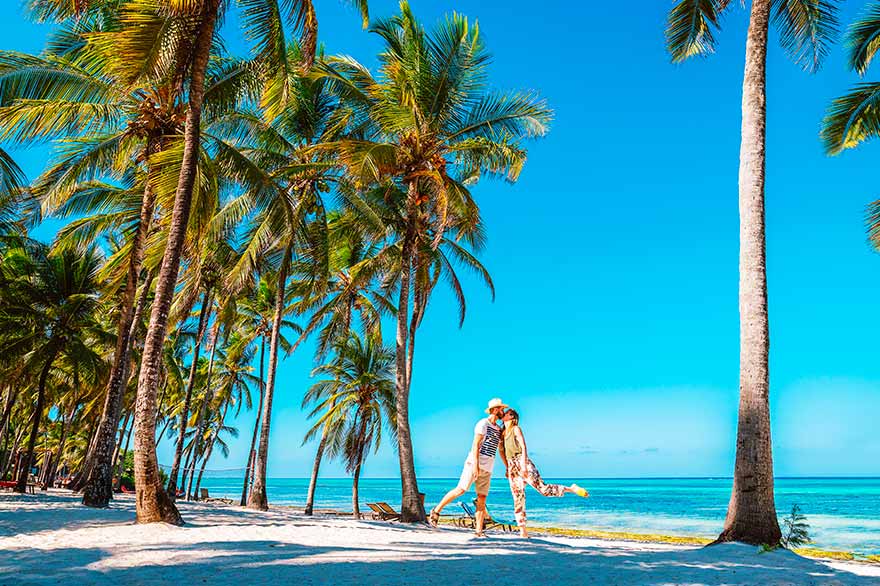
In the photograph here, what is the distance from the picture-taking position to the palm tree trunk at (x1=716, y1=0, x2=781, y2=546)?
809 centimetres

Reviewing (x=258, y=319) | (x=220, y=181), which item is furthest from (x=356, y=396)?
(x=220, y=181)

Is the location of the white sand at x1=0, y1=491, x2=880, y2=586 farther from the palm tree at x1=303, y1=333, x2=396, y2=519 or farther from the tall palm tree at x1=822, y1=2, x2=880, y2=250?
the palm tree at x1=303, y1=333, x2=396, y2=519

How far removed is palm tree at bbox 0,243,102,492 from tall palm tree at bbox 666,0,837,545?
19740 millimetres

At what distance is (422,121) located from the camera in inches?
625

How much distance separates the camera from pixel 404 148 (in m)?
16.0

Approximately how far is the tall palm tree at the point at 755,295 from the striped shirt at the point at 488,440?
2.98m

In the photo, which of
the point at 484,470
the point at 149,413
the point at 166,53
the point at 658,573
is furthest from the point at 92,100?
the point at 658,573

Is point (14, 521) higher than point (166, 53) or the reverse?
the reverse

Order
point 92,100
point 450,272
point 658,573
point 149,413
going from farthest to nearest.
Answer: point 450,272, point 92,100, point 149,413, point 658,573

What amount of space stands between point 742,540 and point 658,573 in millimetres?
2666

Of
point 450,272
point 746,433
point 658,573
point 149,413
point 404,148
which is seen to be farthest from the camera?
point 450,272

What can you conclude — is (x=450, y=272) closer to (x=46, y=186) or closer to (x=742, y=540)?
(x=46, y=186)

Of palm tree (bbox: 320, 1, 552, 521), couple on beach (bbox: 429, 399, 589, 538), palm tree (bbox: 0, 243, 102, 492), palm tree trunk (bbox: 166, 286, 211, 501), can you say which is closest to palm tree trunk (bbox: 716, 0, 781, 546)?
couple on beach (bbox: 429, 399, 589, 538)

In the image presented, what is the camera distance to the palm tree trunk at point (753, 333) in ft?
26.5
